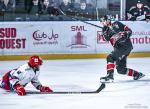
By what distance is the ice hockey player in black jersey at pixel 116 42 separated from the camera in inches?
347

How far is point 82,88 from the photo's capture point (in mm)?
8320

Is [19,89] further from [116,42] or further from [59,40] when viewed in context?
[59,40]

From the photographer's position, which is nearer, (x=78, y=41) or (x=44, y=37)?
(x=44, y=37)

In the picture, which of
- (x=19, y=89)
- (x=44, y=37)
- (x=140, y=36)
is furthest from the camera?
(x=140, y=36)

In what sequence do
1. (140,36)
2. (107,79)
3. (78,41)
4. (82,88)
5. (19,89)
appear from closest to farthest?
(19,89) → (82,88) → (107,79) → (78,41) → (140,36)

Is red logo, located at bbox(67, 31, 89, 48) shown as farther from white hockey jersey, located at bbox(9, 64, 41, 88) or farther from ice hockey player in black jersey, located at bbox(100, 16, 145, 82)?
white hockey jersey, located at bbox(9, 64, 41, 88)

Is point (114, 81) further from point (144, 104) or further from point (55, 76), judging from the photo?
point (144, 104)

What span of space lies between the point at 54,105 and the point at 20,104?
422mm

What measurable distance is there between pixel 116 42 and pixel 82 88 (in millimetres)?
1113

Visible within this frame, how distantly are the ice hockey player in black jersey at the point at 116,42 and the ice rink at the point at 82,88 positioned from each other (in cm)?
21

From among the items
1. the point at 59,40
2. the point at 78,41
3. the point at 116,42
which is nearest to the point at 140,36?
the point at 78,41

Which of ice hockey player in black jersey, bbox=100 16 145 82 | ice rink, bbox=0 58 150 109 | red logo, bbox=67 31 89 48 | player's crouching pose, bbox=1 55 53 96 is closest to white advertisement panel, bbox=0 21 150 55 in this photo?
red logo, bbox=67 31 89 48

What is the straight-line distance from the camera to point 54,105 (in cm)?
681

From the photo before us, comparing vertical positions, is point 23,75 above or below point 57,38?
below
